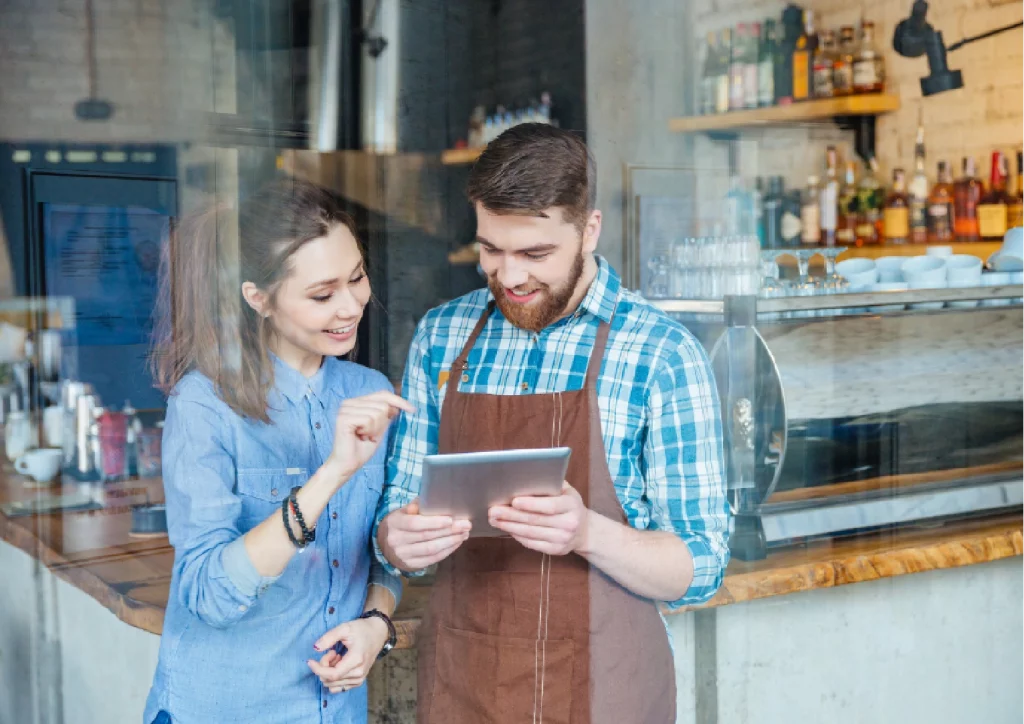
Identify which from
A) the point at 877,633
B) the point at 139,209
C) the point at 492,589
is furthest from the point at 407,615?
the point at 877,633

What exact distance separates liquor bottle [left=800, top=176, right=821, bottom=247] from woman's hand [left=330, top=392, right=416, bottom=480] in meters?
2.46

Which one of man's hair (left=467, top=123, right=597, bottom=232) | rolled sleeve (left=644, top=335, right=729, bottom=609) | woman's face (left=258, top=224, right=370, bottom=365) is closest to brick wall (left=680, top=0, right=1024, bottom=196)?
man's hair (left=467, top=123, right=597, bottom=232)

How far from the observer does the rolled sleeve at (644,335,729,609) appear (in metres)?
1.47

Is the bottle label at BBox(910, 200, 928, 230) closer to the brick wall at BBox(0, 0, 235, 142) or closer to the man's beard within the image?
the man's beard

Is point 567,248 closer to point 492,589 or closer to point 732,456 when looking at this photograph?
point 492,589

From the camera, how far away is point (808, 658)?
229 cm

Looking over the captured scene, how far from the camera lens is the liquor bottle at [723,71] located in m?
2.96

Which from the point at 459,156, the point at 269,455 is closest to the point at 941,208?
the point at 459,156

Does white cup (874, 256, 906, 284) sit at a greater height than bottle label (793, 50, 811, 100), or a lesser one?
lesser

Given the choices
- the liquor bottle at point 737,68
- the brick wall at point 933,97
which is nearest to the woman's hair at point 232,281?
the brick wall at point 933,97

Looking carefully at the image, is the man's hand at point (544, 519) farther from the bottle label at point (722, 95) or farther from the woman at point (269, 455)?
the bottle label at point (722, 95)

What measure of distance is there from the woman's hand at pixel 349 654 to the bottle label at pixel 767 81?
8.24ft

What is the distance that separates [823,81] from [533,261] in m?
2.53

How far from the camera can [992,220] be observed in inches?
131
